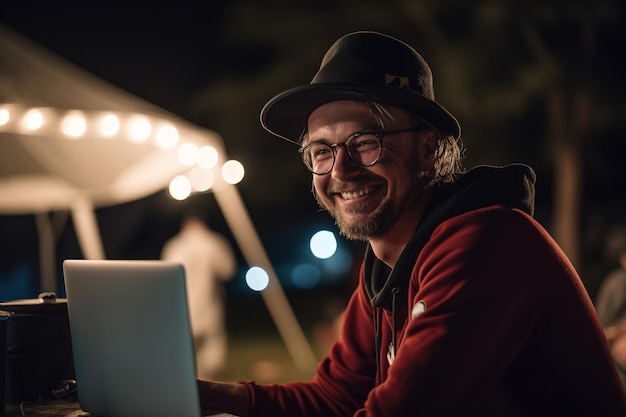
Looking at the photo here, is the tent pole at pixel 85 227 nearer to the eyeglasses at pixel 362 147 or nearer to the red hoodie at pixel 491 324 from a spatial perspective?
the eyeglasses at pixel 362 147

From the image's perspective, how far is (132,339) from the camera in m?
1.64

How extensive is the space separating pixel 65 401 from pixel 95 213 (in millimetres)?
6245

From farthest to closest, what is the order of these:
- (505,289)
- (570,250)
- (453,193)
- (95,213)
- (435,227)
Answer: (570,250), (95,213), (453,193), (435,227), (505,289)

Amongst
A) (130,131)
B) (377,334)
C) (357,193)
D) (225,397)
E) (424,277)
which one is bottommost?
(225,397)

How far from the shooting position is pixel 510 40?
A: 1143cm

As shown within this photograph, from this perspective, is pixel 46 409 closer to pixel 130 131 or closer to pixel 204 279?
pixel 204 279

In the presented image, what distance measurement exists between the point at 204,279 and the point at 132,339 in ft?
16.4

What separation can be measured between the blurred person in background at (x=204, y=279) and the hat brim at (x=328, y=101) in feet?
14.6

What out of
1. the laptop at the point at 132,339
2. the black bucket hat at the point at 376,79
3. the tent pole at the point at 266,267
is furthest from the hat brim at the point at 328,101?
the tent pole at the point at 266,267

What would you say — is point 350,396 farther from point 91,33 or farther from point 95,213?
point 91,33

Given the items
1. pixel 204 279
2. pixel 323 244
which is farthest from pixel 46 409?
pixel 323 244

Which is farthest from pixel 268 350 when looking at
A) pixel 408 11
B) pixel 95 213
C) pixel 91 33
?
pixel 91 33

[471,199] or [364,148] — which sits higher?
[364,148]

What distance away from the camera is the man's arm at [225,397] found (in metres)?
1.94
